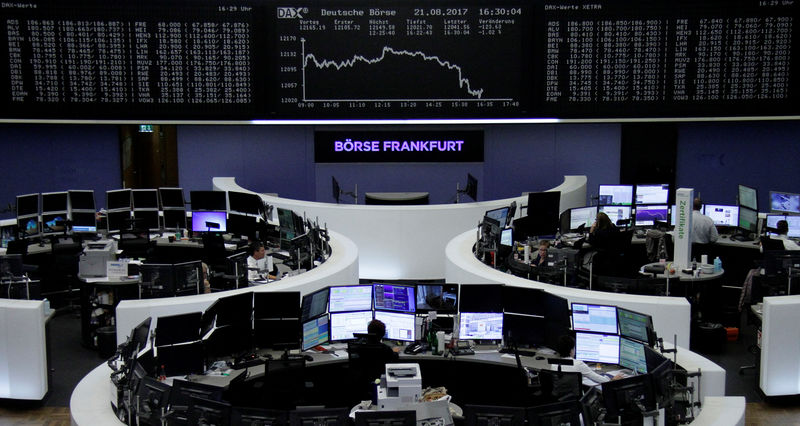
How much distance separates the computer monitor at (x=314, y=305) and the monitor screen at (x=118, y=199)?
560 cm

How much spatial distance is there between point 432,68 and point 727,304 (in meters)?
4.82

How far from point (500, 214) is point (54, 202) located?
607 centimetres

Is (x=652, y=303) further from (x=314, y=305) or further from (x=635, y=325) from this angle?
(x=314, y=305)

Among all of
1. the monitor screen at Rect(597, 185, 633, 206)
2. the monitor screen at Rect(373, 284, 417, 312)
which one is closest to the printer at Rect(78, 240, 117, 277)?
the monitor screen at Rect(373, 284, 417, 312)

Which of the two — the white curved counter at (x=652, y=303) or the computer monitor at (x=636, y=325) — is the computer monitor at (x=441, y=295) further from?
the computer monitor at (x=636, y=325)

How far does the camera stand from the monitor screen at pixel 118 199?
12.7 meters

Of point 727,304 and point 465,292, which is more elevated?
point 465,292

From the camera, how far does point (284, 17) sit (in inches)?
429

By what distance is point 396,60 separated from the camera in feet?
36.0

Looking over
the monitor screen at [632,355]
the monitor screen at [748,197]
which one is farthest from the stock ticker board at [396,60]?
the monitor screen at [632,355]

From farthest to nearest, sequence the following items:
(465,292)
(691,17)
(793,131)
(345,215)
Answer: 1. (793,131)
2. (345,215)
3. (691,17)
4. (465,292)

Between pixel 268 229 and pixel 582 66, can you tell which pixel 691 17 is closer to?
pixel 582 66

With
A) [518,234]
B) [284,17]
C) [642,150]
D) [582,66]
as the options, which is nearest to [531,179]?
[642,150]

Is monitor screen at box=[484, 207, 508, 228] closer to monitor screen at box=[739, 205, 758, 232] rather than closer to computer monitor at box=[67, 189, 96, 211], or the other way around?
monitor screen at box=[739, 205, 758, 232]
